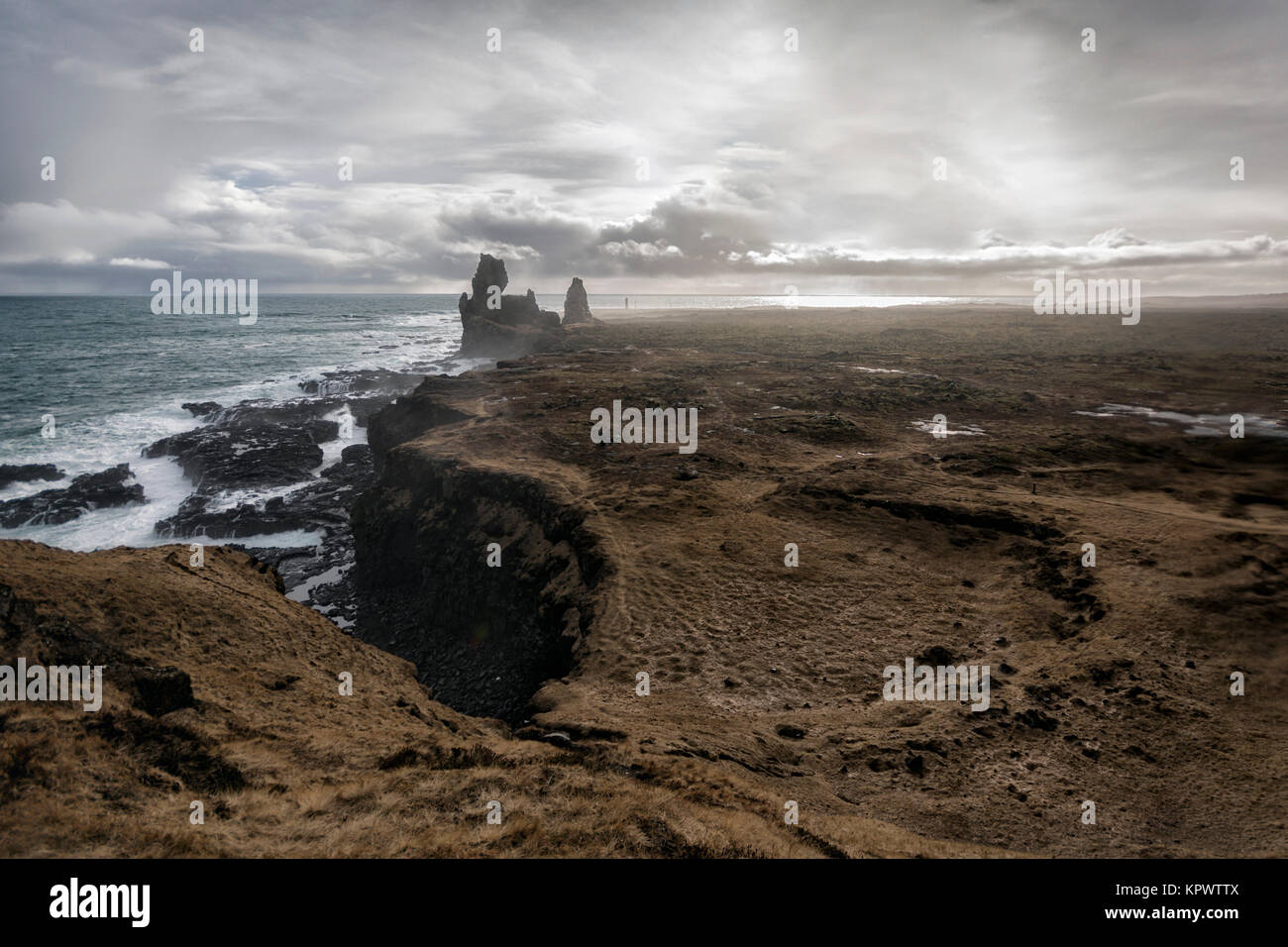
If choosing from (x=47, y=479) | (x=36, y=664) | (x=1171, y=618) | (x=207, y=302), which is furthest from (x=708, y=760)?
(x=207, y=302)

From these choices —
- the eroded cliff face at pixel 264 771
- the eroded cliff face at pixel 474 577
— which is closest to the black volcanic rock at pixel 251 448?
the eroded cliff face at pixel 474 577

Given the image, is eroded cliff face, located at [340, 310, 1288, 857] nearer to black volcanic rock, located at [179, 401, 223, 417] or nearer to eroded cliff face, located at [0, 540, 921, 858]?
eroded cliff face, located at [0, 540, 921, 858]

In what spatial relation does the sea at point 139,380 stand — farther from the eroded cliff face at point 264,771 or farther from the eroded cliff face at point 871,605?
the eroded cliff face at point 264,771

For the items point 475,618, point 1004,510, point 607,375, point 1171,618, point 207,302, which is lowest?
point 475,618

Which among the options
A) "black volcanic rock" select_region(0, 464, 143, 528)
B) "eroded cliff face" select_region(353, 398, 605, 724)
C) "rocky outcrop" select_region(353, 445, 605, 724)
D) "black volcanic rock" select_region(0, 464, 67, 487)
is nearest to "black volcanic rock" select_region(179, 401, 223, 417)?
"black volcanic rock" select_region(0, 464, 67, 487)

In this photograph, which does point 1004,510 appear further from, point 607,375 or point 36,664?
point 607,375

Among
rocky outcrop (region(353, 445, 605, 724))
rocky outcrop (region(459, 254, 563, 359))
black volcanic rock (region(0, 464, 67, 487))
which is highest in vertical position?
rocky outcrop (region(459, 254, 563, 359))

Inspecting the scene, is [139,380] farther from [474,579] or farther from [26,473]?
[474,579]
